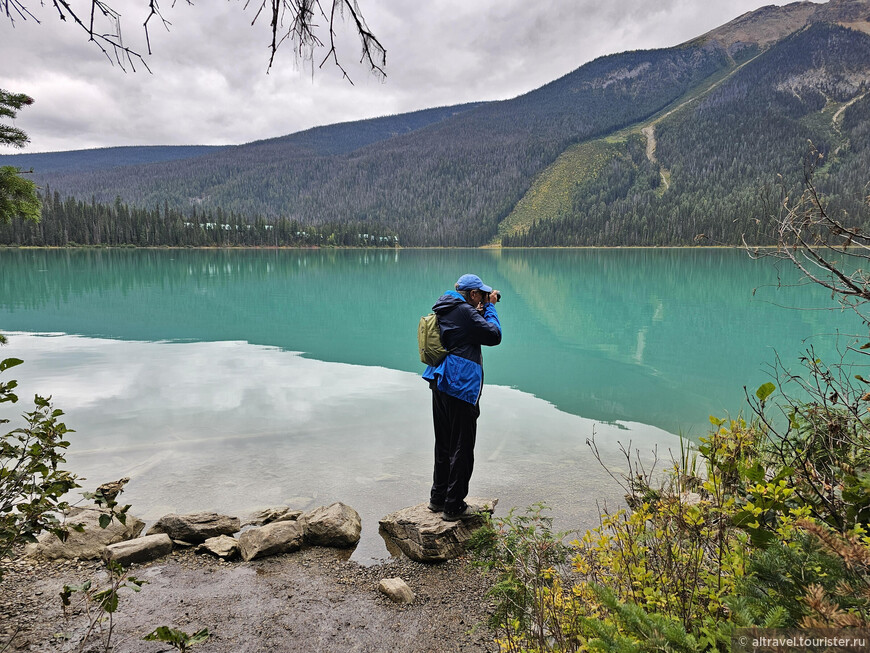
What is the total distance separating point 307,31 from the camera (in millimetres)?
2365

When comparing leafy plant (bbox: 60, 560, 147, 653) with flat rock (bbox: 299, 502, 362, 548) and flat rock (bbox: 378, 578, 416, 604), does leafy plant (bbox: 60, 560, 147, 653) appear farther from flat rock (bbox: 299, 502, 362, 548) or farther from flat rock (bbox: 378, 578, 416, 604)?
flat rock (bbox: 378, 578, 416, 604)

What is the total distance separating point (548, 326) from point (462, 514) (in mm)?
18536

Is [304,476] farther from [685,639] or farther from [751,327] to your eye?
[751,327]

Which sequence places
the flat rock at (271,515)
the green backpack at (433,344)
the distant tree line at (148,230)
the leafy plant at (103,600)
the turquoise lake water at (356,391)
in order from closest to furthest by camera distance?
the leafy plant at (103,600) < the green backpack at (433,344) < the flat rock at (271,515) < the turquoise lake water at (356,391) < the distant tree line at (148,230)

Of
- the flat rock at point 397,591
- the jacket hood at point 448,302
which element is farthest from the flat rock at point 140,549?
the jacket hood at point 448,302

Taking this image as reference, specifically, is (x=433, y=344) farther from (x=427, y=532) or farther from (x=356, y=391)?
(x=356, y=391)

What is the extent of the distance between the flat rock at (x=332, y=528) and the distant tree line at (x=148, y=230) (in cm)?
10115

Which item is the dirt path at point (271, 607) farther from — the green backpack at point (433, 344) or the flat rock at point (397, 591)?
the green backpack at point (433, 344)

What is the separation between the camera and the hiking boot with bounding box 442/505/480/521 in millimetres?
5281

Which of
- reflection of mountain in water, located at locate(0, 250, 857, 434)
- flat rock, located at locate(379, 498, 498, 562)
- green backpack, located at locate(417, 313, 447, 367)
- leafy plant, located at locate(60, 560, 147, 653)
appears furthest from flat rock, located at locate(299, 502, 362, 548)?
reflection of mountain in water, located at locate(0, 250, 857, 434)

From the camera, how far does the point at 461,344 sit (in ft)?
17.1

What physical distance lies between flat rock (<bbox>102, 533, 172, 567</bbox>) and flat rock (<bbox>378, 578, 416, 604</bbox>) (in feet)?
7.64

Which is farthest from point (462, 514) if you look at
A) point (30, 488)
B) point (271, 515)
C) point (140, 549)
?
point (30, 488)

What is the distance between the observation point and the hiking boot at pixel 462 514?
208 inches
